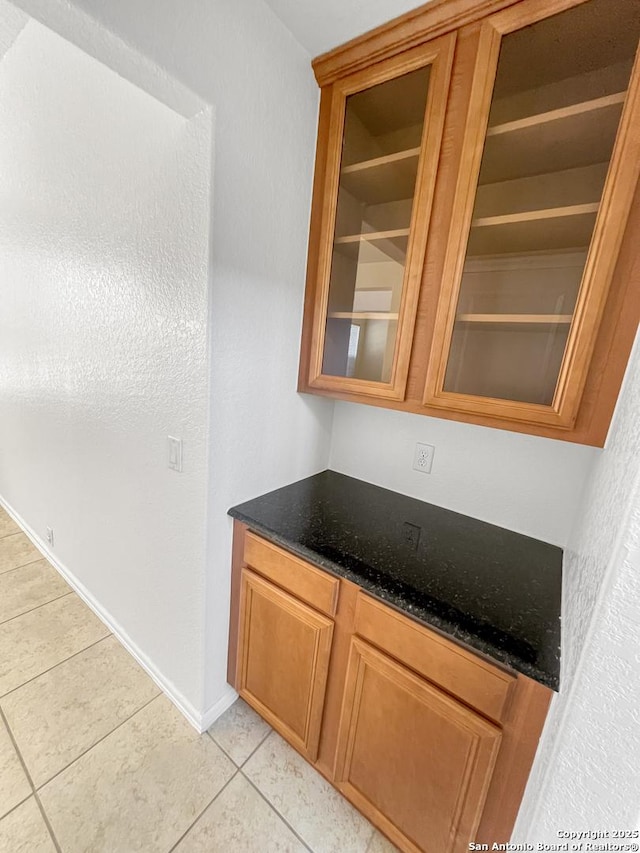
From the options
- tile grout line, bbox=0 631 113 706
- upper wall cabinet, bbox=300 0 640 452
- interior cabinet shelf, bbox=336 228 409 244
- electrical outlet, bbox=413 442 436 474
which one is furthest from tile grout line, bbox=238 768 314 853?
interior cabinet shelf, bbox=336 228 409 244

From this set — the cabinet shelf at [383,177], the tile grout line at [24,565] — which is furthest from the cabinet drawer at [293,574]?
the tile grout line at [24,565]

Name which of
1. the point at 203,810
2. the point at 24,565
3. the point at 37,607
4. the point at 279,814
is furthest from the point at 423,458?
the point at 24,565

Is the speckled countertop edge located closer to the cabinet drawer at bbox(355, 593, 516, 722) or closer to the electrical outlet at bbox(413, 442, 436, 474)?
the cabinet drawer at bbox(355, 593, 516, 722)

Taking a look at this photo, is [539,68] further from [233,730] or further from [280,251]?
[233,730]

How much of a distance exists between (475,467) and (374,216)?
3.23 feet

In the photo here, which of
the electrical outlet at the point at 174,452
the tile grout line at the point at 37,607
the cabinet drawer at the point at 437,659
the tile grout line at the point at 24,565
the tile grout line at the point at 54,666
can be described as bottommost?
the tile grout line at the point at 54,666

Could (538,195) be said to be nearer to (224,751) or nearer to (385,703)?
(385,703)

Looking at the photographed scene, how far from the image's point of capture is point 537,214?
92 cm

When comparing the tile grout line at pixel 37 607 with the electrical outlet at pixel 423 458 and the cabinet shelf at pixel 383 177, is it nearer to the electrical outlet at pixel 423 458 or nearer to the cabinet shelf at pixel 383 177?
the electrical outlet at pixel 423 458

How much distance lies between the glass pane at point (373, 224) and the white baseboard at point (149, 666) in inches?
56.6

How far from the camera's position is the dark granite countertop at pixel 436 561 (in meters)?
0.79

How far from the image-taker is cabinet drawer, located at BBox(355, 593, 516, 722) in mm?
770

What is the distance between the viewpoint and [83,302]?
146 centimetres

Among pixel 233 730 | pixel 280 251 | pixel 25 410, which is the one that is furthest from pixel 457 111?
pixel 25 410
